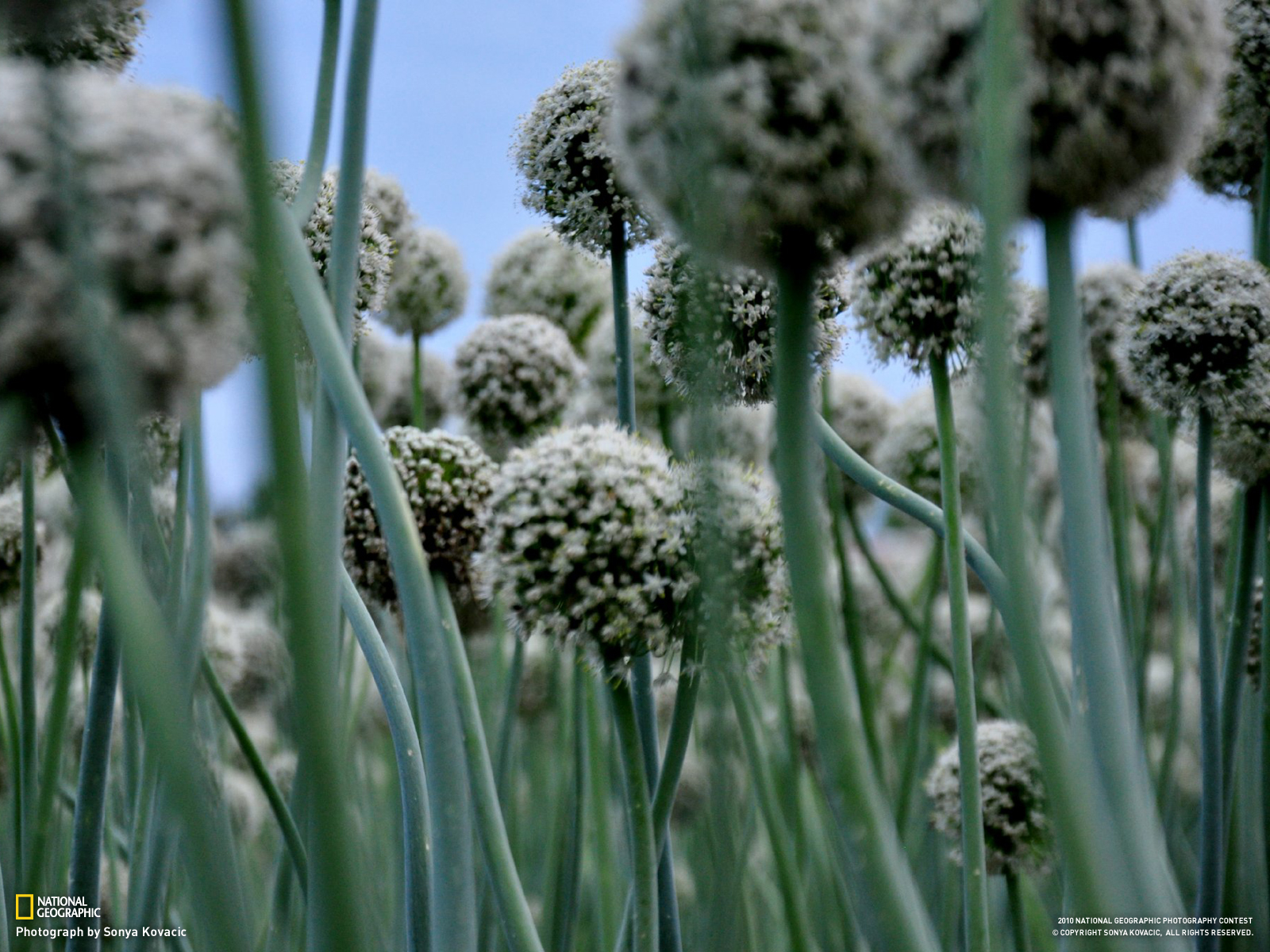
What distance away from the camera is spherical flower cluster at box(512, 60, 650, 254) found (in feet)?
2.31

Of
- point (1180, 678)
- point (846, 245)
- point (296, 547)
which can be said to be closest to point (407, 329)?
point (1180, 678)

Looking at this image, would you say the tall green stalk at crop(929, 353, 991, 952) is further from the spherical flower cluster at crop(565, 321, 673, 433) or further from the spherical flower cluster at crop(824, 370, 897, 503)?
the spherical flower cluster at crop(824, 370, 897, 503)

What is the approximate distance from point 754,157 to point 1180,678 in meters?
1.03

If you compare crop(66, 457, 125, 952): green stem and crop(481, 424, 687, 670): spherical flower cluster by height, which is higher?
crop(481, 424, 687, 670): spherical flower cluster

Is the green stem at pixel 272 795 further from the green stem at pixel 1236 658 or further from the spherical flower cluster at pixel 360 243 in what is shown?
the green stem at pixel 1236 658

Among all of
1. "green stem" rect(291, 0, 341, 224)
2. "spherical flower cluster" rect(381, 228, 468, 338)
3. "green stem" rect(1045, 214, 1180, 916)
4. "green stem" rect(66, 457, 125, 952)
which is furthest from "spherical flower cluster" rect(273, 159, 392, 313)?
"spherical flower cluster" rect(381, 228, 468, 338)

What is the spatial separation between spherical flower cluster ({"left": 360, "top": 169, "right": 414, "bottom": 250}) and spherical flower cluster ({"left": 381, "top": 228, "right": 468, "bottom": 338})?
0.25 feet

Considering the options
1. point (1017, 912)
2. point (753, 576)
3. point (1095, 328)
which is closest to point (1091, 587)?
point (753, 576)

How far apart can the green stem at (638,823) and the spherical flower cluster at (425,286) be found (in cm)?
93

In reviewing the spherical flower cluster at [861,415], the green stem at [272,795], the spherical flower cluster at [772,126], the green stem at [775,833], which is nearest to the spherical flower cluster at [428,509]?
the green stem at [272,795]

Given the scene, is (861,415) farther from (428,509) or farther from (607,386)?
(428,509)

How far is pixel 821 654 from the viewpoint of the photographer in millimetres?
272

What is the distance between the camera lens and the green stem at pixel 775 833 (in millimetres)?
585

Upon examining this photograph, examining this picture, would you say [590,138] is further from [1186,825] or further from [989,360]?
[1186,825]
